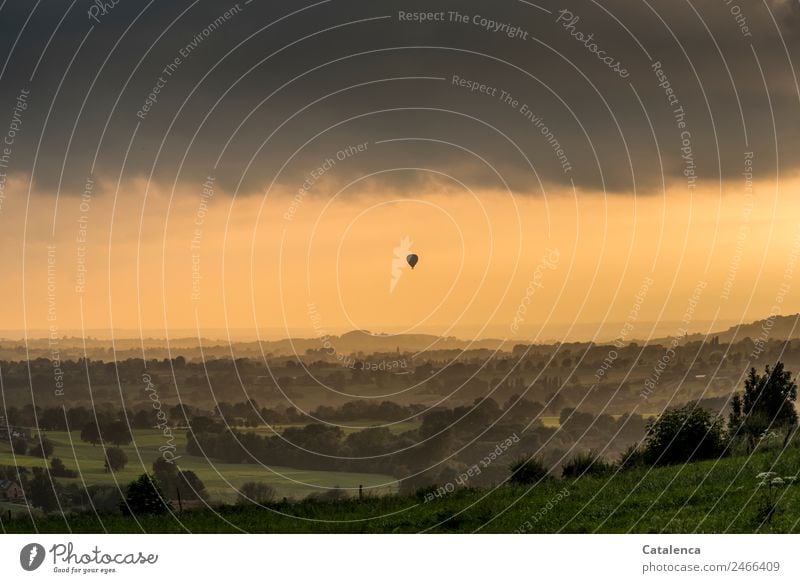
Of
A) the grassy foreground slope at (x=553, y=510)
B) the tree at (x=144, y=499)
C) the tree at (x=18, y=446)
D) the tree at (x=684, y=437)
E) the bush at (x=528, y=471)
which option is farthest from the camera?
the tree at (x=18, y=446)

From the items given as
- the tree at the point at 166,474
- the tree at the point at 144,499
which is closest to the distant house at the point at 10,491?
the tree at the point at 144,499

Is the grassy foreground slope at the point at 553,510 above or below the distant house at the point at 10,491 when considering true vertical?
below

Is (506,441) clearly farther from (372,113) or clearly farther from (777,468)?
(372,113)

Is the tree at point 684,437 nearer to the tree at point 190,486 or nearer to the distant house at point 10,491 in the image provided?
the tree at point 190,486

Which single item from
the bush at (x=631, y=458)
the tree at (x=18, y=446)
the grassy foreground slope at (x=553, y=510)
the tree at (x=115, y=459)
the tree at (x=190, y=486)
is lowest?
the grassy foreground slope at (x=553, y=510)

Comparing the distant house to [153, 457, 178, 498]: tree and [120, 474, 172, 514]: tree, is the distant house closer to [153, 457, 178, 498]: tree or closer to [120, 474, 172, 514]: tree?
[120, 474, 172, 514]: tree

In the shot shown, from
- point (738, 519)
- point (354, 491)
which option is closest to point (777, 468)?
point (738, 519)
